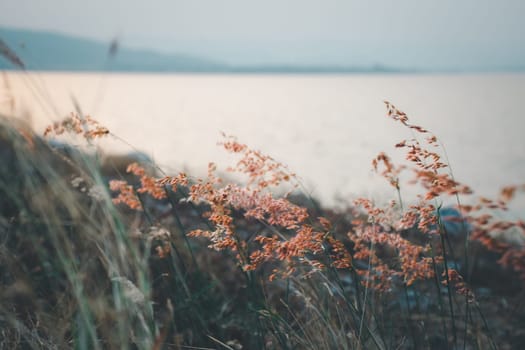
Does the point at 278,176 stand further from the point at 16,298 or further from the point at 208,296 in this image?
the point at 16,298

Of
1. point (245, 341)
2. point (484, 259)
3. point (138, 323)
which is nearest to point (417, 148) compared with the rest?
point (138, 323)

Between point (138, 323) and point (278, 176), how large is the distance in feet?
2.95

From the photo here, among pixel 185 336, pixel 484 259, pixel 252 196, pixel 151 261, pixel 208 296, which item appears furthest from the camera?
pixel 484 259

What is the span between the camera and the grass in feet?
5.64

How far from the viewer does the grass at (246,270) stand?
5.64ft

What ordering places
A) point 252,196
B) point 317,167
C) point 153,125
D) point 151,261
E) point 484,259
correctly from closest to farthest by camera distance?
point 252,196
point 151,261
point 484,259
point 317,167
point 153,125

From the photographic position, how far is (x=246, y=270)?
1.78m

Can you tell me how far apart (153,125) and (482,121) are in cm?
1523

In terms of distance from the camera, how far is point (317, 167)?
36.7 feet

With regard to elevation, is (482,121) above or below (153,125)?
above

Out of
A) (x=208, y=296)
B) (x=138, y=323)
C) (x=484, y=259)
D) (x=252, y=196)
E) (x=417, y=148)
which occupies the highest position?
(x=417, y=148)

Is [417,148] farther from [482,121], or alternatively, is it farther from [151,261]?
[482,121]

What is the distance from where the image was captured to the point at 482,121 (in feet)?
67.9

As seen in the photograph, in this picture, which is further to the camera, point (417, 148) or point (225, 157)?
point (225, 157)
